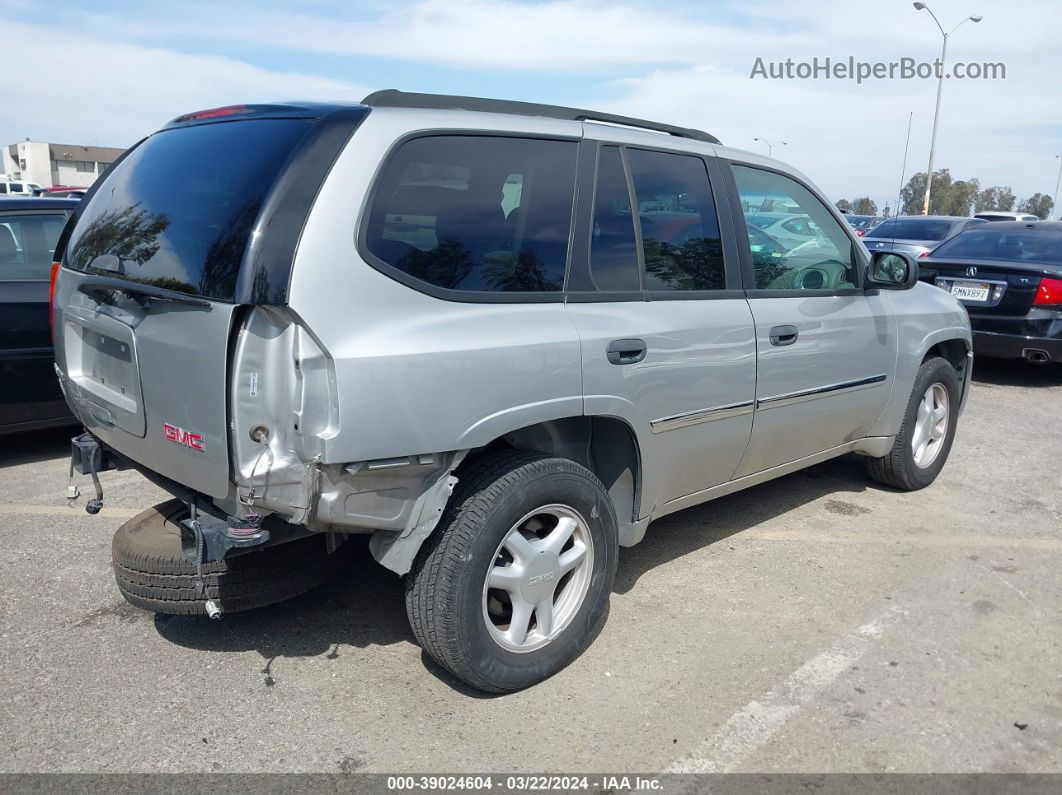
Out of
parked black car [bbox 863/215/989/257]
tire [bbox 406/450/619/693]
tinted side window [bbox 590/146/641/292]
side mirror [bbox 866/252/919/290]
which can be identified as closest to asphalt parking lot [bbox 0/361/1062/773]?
tire [bbox 406/450/619/693]

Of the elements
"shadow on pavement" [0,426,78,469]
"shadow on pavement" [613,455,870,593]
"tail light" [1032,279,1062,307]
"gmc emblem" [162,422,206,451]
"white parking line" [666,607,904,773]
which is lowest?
"shadow on pavement" [0,426,78,469]

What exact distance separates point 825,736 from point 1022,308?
6715mm

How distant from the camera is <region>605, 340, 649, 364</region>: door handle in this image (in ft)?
10.3

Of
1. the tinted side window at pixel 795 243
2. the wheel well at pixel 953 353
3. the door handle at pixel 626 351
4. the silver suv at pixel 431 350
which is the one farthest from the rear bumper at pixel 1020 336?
the door handle at pixel 626 351

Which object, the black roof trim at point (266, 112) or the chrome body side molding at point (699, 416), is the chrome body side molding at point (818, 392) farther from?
the black roof trim at point (266, 112)

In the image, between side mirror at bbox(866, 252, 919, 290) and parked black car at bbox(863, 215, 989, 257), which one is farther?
parked black car at bbox(863, 215, 989, 257)

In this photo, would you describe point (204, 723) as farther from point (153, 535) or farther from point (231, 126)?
point (231, 126)

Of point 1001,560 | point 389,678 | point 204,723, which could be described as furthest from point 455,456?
point 1001,560

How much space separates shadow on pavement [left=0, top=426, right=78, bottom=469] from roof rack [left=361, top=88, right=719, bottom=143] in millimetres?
4035

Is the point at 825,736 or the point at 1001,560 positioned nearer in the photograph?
the point at 825,736

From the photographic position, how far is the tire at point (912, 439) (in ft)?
16.5

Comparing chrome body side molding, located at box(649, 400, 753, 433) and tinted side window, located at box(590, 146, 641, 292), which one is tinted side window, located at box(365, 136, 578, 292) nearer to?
tinted side window, located at box(590, 146, 641, 292)

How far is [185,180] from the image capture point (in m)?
2.89

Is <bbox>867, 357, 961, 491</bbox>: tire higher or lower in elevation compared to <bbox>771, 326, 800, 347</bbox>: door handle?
lower
